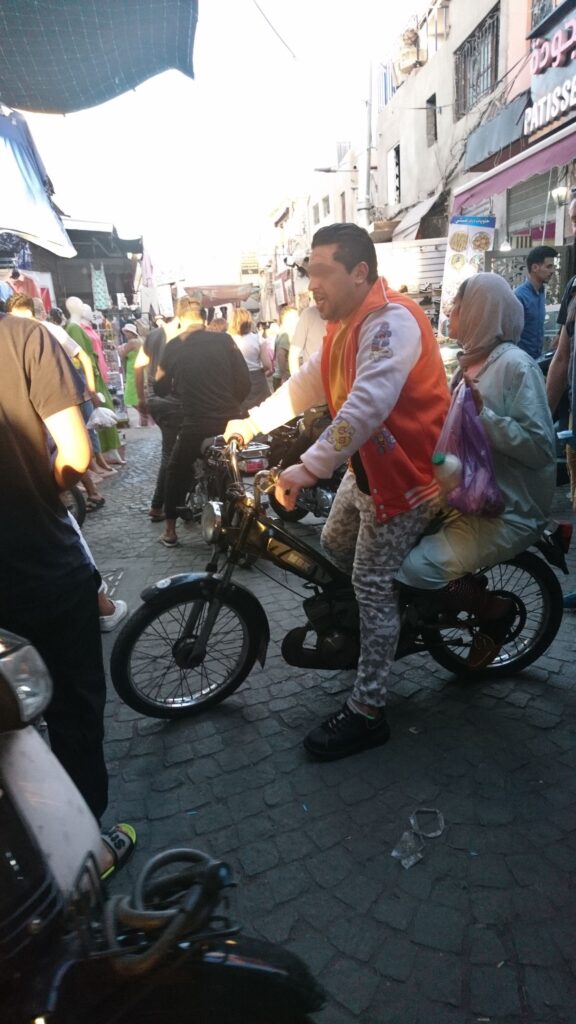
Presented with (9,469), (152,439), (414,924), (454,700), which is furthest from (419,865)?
(152,439)

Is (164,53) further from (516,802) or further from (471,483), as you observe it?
(516,802)

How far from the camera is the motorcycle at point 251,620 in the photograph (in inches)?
108

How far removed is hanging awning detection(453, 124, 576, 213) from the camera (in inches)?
275

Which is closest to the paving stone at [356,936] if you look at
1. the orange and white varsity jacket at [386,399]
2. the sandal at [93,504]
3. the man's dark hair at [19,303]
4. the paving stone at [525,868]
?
the paving stone at [525,868]

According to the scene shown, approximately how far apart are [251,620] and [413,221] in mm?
14637

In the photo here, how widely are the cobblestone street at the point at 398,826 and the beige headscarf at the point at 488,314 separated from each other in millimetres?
1688

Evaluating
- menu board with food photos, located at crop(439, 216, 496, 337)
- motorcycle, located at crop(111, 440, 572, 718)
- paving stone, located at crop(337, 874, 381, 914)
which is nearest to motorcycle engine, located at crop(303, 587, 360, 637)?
motorcycle, located at crop(111, 440, 572, 718)

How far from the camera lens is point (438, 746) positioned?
8.75 ft

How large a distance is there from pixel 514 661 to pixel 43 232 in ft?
11.9

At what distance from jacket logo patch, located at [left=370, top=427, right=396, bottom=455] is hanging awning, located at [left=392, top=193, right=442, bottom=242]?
14.0 meters

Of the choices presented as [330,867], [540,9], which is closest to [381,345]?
[330,867]

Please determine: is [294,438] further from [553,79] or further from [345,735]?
[553,79]

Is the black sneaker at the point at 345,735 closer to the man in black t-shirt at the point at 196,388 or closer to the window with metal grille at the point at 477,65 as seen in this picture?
the man in black t-shirt at the point at 196,388

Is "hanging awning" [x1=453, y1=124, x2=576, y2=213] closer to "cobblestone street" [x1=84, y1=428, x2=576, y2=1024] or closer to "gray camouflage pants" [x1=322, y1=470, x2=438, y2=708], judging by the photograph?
"cobblestone street" [x1=84, y1=428, x2=576, y2=1024]
